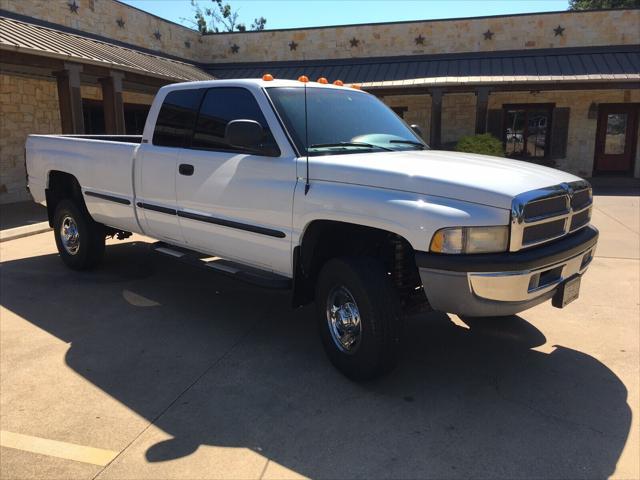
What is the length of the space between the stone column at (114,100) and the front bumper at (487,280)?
11.4m

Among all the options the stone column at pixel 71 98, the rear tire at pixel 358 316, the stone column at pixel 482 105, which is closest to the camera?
the rear tire at pixel 358 316

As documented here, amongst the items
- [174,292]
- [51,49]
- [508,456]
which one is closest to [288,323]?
[174,292]

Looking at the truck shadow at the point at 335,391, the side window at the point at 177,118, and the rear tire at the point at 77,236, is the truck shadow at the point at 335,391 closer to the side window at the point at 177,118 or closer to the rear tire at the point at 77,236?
the rear tire at the point at 77,236

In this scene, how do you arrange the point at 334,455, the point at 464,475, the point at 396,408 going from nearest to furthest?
the point at 464,475, the point at 334,455, the point at 396,408

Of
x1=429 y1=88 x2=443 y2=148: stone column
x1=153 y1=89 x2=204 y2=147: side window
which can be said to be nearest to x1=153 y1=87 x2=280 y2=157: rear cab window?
x1=153 y1=89 x2=204 y2=147: side window

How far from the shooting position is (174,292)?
5.55m

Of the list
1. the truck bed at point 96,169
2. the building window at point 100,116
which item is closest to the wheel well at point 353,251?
the truck bed at point 96,169

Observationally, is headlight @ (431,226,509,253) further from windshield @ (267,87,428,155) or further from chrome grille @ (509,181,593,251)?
windshield @ (267,87,428,155)

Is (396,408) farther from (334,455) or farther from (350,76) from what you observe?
(350,76)

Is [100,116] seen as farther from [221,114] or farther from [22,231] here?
[221,114]

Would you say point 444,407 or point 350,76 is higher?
point 350,76

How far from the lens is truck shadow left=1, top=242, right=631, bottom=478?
2.78 meters

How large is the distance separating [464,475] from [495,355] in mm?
1589

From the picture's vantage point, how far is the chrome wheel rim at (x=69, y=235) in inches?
242
